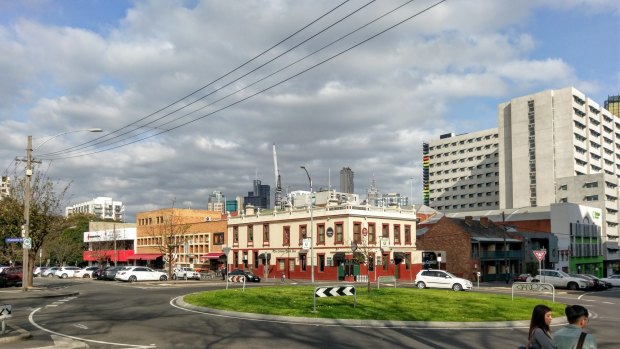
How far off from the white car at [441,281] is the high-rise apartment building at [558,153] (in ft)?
272

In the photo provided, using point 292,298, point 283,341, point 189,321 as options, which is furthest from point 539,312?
point 292,298

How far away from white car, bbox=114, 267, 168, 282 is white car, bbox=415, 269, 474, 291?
26.7 meters

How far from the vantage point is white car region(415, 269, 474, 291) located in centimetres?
4009

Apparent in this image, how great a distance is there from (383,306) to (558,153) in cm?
11394

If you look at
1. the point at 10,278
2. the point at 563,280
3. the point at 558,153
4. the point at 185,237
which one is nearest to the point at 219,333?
the point at 10,278

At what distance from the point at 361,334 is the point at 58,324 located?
34.5 feet

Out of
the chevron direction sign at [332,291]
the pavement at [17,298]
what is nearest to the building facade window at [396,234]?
the pavement at [17,298]

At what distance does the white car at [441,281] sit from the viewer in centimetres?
4009

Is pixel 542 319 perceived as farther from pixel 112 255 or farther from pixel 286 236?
pixel 112 255

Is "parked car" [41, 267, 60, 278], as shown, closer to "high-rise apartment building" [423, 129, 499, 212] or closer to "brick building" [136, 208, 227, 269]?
"brick building" [136, 208, 227, 269]

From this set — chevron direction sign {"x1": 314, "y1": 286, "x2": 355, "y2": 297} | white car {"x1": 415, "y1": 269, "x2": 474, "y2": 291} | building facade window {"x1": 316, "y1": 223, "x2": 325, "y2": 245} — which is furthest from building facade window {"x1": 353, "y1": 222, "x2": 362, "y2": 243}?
chevron direction sign {"x1": 314, "y1": 286, "x2": 355, "y2": 297}

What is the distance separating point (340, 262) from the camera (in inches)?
2430

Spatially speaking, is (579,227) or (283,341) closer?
(283,341)

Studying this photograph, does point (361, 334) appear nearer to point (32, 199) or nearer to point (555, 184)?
point (32, 199)
